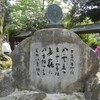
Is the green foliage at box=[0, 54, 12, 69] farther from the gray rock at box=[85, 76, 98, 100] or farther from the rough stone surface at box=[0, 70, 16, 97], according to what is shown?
the gray rock at box=[85, 76, 98, 100]

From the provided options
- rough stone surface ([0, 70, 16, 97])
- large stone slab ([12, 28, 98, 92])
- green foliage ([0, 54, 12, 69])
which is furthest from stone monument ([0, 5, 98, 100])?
green foliage ([0, 54, 12, 69])

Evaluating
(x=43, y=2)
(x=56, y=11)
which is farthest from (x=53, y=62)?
(x=43, y=2)

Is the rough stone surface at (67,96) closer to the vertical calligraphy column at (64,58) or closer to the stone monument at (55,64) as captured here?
the stone monument at (55,64)

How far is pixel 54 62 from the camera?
5359mm

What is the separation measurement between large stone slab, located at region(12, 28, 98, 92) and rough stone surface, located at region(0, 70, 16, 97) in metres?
0.12

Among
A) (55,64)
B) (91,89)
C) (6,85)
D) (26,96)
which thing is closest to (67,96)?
(91,89)

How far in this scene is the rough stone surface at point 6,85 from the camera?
541 centimetres

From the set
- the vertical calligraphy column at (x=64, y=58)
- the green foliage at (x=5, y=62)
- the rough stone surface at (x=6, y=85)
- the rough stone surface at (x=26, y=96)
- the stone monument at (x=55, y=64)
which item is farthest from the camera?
the green foliage at (x=5, y=62)

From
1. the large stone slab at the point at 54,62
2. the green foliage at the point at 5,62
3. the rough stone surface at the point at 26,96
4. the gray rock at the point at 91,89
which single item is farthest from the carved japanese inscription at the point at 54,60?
the green foliage at the point at 5,62

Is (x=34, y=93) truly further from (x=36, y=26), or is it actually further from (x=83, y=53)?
(x=36, y=26)

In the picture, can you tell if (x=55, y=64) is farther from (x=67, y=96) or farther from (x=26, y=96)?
(x=26, y=96)

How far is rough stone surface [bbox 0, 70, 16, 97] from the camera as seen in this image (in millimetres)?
5414

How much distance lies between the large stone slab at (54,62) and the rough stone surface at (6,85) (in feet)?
0.41

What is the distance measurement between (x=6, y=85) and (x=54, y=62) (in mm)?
1105
